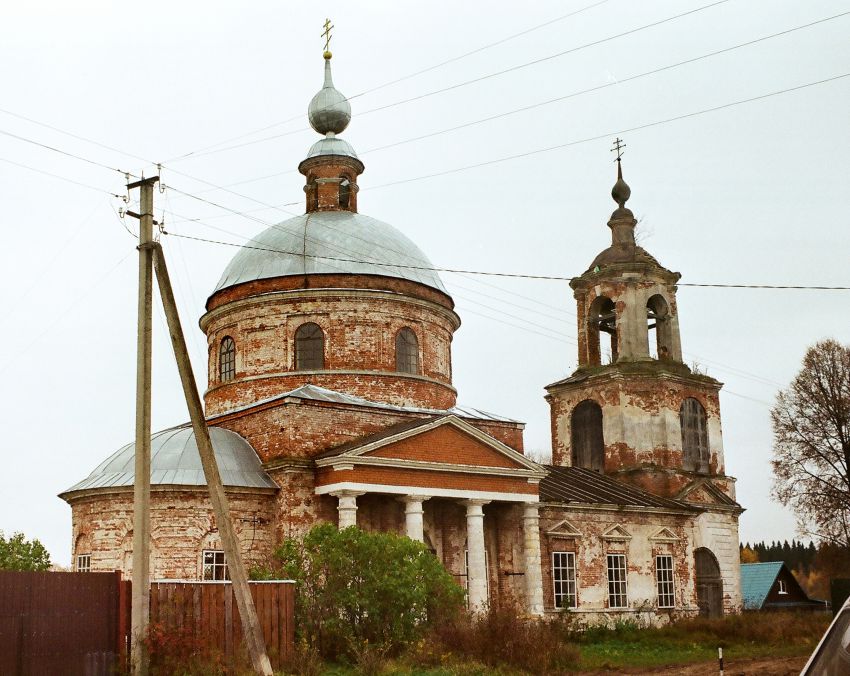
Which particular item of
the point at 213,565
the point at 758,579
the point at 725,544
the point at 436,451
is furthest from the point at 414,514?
the point at 758,579

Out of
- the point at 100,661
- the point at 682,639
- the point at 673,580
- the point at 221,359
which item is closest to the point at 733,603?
the point at 673,580

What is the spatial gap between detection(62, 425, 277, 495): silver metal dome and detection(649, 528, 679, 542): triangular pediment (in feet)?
37.1

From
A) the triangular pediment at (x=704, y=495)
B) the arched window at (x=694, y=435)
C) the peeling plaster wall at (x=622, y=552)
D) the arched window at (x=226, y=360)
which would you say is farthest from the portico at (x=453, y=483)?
the arched window at (x=694, y=435)

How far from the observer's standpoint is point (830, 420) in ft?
96.4

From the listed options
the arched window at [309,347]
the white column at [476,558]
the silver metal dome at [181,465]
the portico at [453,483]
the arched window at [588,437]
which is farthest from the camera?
the arched window at [588,437]

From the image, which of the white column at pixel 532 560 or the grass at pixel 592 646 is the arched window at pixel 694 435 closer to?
the grass at pixel 592 646

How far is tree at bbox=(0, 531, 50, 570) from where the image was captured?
21502 millimetres

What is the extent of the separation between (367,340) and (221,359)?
4050mm

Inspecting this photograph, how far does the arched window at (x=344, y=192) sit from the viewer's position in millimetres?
27469

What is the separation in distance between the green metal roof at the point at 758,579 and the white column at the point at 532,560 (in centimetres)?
1599

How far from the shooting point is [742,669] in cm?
1598

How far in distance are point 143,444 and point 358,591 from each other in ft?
15.6

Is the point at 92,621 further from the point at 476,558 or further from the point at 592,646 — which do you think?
the point at 592,646

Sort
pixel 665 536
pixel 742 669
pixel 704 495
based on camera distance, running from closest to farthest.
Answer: pixel 742 669 < pixel 665 536 < pixel 704 495
